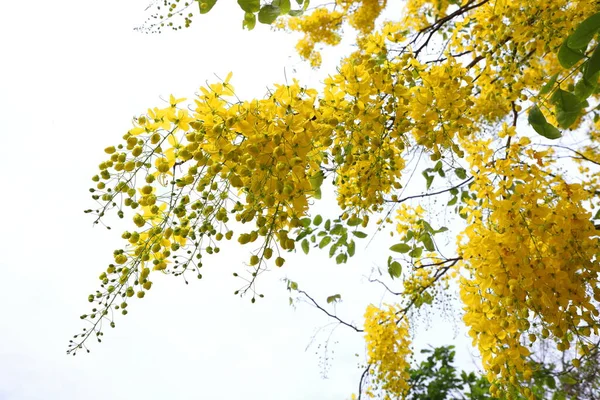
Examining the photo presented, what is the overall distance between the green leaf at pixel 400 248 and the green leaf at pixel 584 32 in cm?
149

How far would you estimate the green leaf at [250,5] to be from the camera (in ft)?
4.62

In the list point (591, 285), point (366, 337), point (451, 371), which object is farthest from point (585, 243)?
point (451, 371)

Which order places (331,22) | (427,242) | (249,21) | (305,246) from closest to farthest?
(249,21) < (427,242) < (305,246) < (331,22)

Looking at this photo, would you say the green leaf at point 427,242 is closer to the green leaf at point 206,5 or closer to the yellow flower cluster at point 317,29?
the green leaf at point 206,5

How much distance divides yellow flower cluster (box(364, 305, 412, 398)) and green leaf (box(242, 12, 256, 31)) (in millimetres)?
2673

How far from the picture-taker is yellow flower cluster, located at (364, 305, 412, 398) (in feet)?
11.4

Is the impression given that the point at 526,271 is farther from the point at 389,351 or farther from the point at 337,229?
the point at 389,351

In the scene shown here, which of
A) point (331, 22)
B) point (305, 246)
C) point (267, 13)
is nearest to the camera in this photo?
point (267, 13)

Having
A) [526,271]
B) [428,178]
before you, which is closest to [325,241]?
[428,178]

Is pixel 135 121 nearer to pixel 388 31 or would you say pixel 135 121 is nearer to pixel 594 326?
pixel 388 31

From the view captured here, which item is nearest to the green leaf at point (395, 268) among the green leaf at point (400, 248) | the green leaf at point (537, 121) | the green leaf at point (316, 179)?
the green leaf at point (400, 248)

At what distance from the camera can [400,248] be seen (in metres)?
2.51

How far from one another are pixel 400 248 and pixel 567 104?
1272 mm

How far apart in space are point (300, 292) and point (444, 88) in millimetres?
2333
